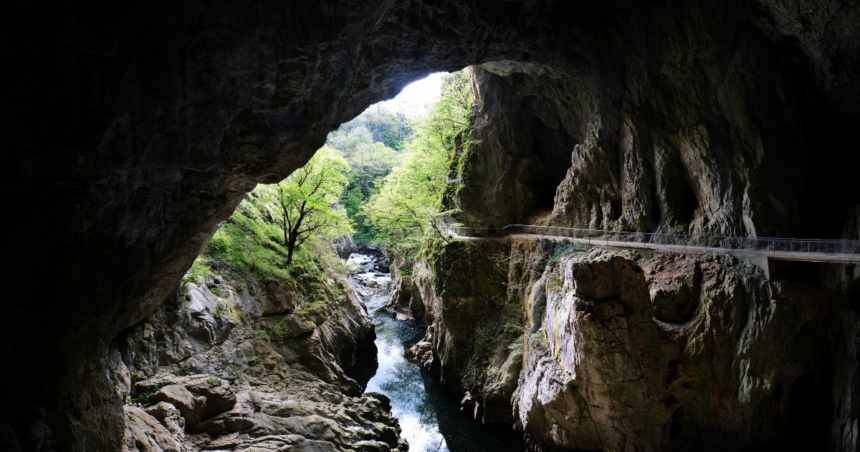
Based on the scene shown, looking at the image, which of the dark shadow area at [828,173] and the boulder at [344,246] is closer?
the dark shadow area at [828,173]

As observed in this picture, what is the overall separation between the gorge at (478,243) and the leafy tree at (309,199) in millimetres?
2758

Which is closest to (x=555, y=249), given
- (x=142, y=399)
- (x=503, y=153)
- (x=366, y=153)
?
(x=503, y=153)

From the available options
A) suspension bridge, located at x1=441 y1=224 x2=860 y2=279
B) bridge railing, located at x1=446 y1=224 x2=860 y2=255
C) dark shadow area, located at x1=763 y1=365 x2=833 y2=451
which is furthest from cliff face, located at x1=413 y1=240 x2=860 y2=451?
bridge railing, located at x1=446 y1=224 x2=860 y2=255

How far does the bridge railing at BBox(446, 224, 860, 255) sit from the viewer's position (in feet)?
31.7

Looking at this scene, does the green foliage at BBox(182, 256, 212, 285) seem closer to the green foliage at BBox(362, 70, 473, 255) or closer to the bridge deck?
the green foliage at BBox(362, 70, 473, 255)

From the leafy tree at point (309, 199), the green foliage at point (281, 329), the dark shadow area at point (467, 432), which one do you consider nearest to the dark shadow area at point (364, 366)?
the dark shadow area at point (467, 432)

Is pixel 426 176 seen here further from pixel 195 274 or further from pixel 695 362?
pixel 695 362

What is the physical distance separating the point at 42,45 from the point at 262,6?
2.55m

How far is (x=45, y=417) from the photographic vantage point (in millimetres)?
4855

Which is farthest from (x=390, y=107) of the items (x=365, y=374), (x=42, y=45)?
(x=42, y=45)

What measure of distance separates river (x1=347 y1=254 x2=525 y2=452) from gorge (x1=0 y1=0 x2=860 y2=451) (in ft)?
3.27

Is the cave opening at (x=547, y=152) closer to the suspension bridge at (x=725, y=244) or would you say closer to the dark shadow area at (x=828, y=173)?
the suspension bridge at (x=725, y=244)

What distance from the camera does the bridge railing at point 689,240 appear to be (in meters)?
9.66

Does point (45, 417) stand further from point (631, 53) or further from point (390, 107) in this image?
point (390, 107)
